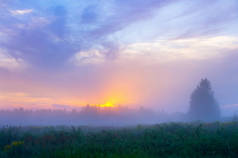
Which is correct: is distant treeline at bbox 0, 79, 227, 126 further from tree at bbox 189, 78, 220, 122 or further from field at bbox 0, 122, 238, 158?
field at bbox 0, 122, 238, 158

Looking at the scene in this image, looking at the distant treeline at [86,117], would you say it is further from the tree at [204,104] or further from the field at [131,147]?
the field at [131,147]

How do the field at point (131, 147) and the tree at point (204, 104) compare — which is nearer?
the field at point (131, 147)

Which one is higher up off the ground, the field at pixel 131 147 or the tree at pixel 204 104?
the tree at pixel 204 104

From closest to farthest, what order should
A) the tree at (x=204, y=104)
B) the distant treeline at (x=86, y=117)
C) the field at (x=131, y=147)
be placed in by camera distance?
the field at (x=131, y=147), the tree at (x=204, y=104), the distant treeline at (x=86, y=117)

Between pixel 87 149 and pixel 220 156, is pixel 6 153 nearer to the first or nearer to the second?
pixel 87 149

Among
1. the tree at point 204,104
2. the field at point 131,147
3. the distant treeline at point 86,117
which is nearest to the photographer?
the field at point 131,147

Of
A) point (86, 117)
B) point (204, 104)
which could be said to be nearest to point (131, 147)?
point (204, 104)

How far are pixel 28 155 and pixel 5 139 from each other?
4.75 metres

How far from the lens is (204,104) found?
47.5 metres

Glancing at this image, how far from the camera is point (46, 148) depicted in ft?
39.9

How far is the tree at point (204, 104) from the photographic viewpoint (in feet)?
154

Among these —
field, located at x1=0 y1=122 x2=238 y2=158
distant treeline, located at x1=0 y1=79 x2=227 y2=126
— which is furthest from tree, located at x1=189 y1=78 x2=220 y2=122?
field, located at x1=0 y1=122 x2=238 y2=158

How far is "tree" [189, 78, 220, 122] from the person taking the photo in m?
47.0

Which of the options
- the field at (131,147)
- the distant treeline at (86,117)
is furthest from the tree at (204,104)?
the field at (131,147)
